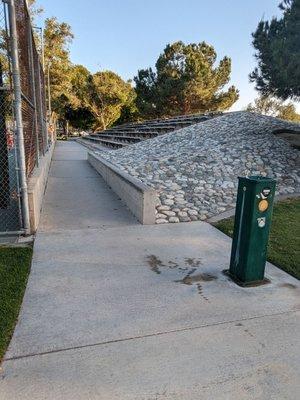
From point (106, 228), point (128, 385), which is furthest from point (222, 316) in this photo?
point (106, 228)

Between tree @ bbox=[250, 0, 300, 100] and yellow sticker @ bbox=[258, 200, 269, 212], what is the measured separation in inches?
246

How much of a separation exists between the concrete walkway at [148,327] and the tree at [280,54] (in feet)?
19.5

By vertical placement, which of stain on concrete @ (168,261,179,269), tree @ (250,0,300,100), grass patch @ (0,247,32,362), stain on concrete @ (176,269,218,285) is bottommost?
grass patch @ (0,247,32,362)

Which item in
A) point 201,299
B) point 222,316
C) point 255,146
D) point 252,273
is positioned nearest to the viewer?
point 222,316

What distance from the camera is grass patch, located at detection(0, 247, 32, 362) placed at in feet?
9.38

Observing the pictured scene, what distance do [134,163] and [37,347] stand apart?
8123 mm

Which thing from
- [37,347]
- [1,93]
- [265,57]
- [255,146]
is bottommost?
[37,347]

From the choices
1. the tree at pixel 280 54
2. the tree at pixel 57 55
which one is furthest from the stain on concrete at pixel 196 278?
the tree at pixel 57 55

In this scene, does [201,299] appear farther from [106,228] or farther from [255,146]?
[255,146]

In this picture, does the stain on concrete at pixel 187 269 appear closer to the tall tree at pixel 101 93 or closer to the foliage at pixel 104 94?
the tall tree at pixel 101 93

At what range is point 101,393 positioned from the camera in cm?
220

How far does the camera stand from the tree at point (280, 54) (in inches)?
336

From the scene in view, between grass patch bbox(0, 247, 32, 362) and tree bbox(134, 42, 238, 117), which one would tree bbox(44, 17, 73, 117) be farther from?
grass patch bbox(0, 247, 32, 362)

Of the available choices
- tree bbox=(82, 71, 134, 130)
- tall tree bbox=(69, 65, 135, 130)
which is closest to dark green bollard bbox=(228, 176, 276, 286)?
tall tree bbox=(69, 65, 135, 130)
